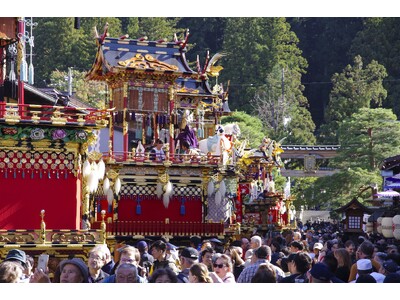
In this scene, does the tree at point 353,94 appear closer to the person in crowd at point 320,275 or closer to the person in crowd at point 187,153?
the person in crowd at point 187,153

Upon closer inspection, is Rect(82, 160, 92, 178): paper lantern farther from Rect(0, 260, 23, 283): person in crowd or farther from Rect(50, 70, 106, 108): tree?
Rect(50, 70, 106, 108): tree

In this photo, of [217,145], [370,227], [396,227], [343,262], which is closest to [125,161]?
[217,145]

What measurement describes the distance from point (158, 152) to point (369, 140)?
2362cm

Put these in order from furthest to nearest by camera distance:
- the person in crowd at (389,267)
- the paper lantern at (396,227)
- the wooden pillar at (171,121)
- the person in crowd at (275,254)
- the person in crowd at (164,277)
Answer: the wooden pillar at (171,121), the paper lantern at (396,227), the person in crowd at (275,254), the person in crowd at (389,267), the person in crowd at (164,277)

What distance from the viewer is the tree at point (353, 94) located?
9081cm

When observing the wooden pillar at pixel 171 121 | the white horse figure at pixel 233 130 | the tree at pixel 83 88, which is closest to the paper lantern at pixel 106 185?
the wooden pillar at pixel 171 121

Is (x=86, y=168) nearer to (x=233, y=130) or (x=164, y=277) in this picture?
(x=164, y=277)

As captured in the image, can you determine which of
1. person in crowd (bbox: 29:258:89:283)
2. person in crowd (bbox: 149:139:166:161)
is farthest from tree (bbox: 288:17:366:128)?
person in crowd (bbox: 29:258:89:283)

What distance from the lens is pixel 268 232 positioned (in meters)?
51.5

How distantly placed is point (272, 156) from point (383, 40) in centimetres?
4441

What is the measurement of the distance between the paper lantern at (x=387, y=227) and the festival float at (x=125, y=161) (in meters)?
8.67

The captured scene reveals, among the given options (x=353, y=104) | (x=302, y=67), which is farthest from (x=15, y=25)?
(x=302, y=67)

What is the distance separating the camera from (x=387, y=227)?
110 ft

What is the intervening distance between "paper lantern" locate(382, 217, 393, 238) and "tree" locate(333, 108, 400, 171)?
26728 millimetres
